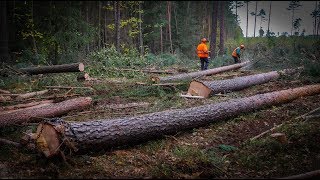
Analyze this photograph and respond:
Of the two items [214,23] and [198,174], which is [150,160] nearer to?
[198,174]

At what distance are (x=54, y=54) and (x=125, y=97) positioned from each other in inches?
473

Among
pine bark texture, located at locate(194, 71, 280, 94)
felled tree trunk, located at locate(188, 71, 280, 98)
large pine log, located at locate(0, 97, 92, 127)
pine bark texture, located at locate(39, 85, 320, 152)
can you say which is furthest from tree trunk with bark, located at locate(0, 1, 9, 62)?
pine bark texture, located at locate(39, 85, 320, 152)

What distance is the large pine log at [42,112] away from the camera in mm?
5966

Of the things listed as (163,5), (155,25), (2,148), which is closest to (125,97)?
(2,148)

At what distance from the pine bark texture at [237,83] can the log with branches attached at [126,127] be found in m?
2.04

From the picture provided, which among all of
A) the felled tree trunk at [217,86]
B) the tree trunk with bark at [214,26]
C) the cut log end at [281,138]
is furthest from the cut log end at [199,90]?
the tree trunk with bark at [214,26]

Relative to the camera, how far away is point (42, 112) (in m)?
6.68

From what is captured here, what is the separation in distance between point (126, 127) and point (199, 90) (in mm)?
4626

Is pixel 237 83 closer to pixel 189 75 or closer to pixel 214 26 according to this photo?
pixel 189 75

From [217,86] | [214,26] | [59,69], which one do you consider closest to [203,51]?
[217,86]

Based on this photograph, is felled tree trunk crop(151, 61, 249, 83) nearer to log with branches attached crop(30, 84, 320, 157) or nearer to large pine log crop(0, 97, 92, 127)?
large pine log crop(0, 97, 92, 127)

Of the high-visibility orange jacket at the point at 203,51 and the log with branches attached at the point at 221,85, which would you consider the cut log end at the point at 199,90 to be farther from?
the high-visibility orange jacket at the point at 203,51

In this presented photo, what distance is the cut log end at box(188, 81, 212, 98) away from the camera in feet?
29.7

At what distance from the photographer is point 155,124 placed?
214 inches
